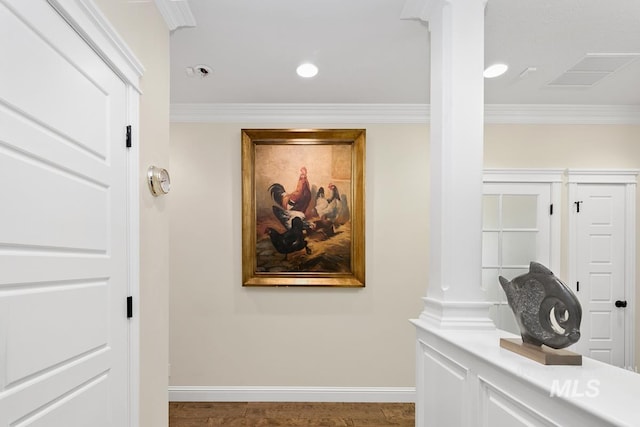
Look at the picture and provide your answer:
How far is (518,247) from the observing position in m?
3.83

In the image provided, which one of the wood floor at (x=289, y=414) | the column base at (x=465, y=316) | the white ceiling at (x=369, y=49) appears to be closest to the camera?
the column base at (x=465, y=316)

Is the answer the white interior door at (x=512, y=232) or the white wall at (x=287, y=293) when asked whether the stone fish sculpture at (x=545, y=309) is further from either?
the white interior door at (x=512, y=232)

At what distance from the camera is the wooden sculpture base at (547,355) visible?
124 centimetres

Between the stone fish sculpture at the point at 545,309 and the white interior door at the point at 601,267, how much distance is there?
2.93 metres

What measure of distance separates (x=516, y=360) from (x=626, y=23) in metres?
2.13

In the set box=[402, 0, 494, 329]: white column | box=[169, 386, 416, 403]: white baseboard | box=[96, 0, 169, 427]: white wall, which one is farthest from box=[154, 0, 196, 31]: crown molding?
box=[169, 386, 416, 403]: white baseboard

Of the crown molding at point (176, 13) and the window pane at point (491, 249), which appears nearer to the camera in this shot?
the crown molding at point (176, 13)

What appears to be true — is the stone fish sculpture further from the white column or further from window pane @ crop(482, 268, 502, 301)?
window pane @ crop(482, 268, 502, 301)

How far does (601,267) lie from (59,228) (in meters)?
4.24

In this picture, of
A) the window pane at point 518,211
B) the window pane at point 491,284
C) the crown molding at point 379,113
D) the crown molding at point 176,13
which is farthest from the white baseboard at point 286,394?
the crown molding at point 176,13

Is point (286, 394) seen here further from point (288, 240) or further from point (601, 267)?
point (601, 267)

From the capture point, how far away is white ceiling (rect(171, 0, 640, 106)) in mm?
2273

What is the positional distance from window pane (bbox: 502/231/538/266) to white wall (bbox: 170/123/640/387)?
63 cm

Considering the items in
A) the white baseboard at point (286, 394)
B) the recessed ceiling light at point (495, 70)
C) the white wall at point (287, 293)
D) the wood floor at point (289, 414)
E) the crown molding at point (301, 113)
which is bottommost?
the wood floor at point (289, 414)
